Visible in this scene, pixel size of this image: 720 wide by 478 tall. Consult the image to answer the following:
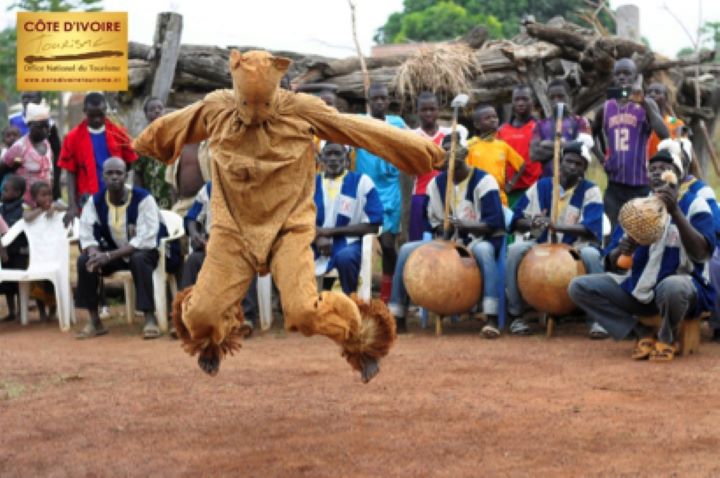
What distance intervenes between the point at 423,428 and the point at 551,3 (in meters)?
32.7

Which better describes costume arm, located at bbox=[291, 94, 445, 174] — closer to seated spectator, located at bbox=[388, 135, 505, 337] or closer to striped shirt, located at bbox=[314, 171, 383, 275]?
seated spectator, located at bbox=[388, 135, 505, 337]

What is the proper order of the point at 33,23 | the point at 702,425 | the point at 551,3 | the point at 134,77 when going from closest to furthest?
the point at 702,425
the point at 134,77
the point at 33,23
the point at 551,3

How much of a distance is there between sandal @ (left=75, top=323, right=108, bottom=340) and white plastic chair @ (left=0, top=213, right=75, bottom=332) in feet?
1.47

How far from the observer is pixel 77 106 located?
104 feet

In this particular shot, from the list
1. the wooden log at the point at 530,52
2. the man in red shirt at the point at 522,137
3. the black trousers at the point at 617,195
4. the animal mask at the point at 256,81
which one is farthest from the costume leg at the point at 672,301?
the wooden log at the point at 530,52

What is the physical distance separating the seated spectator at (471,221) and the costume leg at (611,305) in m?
1.06

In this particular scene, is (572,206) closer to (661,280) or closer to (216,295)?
(661,280)

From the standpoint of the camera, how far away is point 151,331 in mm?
10312

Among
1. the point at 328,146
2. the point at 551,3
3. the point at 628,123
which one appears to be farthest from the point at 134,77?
the point at 551,3

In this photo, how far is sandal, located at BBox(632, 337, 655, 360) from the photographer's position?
334 inches

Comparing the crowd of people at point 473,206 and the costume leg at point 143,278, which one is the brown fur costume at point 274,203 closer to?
the crowd of people at point 473,206

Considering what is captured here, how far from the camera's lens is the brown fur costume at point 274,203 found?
6.41m

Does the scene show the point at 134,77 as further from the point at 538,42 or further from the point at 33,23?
the point at 538,42

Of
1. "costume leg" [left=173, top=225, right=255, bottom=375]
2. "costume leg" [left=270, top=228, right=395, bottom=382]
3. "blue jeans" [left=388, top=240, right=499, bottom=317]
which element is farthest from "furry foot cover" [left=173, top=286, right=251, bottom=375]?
"blue jeans" [left=388, top=240, right=499, bottom=317]
